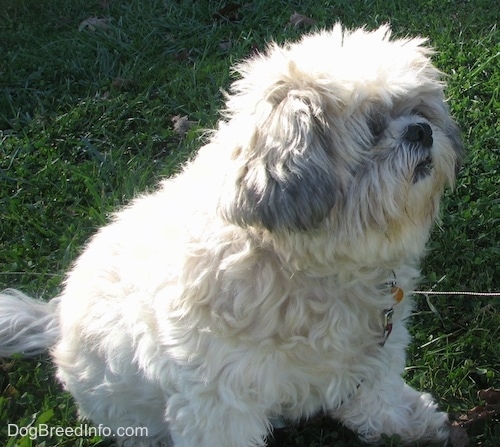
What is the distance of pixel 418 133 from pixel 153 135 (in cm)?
273

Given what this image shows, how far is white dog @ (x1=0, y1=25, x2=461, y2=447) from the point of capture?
1.98 metres

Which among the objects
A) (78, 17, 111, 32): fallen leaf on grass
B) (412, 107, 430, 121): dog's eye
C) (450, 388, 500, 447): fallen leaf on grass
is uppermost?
(412, 107, 430, 121): dog's eye

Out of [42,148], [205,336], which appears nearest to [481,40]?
[42,148]

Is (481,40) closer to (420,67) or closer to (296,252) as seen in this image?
(420,67)

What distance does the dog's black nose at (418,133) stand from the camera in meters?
2.03

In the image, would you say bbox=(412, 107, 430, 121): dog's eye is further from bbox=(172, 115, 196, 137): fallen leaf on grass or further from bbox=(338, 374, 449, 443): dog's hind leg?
bbox=(172, 115, 196, 137): fallen leaf on grass

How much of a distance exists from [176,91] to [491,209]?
93.4 inches

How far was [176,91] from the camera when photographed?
480cm

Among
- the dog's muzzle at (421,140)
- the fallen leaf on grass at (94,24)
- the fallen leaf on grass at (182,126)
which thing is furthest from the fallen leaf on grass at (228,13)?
the dog's muzzle at (421,140)

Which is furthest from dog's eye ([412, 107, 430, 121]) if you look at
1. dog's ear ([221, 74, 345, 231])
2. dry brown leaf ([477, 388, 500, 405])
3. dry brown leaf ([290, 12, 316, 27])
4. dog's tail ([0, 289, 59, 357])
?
dry brown leaf ([290, 12, 316, 27])

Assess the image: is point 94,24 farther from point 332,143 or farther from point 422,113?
point 332,143

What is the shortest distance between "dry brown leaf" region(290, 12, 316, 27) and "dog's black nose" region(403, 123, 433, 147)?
135 inches

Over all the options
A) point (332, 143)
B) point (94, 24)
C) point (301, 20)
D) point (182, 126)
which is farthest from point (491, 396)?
point (94, 24)

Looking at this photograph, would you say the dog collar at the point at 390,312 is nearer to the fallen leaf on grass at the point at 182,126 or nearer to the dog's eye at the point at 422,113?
the dog's eye at the point at 422,113
